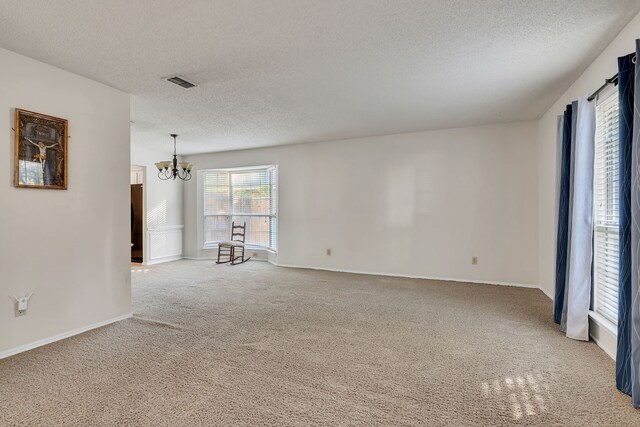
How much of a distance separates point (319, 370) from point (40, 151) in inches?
116

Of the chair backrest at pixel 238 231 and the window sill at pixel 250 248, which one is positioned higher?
the chair backrest at pixel 238 231

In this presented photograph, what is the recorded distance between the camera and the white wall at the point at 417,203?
4.95 m

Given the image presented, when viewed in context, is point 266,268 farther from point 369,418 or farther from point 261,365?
point 369,418

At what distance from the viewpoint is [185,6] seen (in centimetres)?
209

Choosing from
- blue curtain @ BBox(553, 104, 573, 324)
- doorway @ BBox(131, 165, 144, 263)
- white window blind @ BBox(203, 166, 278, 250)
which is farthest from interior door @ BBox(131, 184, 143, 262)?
blue curtain @ BBox(553, 104, 573, 324)

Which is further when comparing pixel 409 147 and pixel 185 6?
pixel 409 147

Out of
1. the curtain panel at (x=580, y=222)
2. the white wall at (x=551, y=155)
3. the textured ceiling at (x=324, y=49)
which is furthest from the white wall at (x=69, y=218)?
the white wall at (x=551, y=155)

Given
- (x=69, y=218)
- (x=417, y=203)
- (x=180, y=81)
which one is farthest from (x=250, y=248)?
(x=180, y=81)

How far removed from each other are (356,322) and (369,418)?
1.56 m

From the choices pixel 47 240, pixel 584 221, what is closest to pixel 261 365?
pixel 47 240

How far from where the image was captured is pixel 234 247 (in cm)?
705

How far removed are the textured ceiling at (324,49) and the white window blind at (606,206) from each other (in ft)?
1.70

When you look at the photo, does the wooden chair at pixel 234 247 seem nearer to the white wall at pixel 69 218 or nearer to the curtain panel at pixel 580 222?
the white wall at pixel 69 218

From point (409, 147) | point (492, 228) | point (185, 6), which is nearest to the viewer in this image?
point (185, 6)
